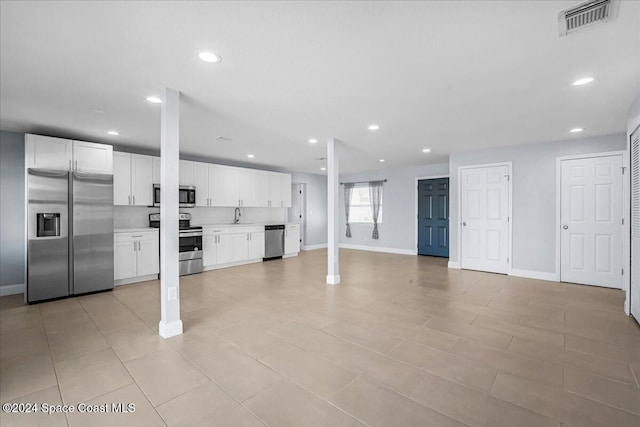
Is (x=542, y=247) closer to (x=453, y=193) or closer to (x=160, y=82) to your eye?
(x=453, y=193)

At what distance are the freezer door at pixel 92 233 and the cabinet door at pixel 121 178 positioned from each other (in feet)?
1.23

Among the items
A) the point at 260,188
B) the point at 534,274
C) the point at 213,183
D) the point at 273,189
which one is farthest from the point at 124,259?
the point at 534,274

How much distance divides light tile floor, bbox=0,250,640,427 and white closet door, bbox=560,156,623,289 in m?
0.51

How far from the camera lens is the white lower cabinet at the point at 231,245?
597 cm

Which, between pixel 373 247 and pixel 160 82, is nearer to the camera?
pixel 160 82

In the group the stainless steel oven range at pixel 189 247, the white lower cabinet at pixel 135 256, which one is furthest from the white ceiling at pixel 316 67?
the stainless steel oven range at pixel 189 247

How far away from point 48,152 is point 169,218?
2.87 m

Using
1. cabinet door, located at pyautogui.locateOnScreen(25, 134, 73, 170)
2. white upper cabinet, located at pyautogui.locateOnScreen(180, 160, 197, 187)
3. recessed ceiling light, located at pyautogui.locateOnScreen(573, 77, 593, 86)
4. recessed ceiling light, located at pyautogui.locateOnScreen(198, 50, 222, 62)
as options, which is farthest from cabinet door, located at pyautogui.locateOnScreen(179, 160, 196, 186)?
→ recessed ceiling light, located at pyautogui.locateOnScreen(573, 77, 593, 86)

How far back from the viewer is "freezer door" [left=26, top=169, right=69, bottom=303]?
3.93m

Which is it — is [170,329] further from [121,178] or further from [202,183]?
[202,183]

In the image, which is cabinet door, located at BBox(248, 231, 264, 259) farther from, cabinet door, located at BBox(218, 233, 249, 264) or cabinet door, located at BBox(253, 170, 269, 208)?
cabinet door, located at BBox(253, 170, 269, 208)

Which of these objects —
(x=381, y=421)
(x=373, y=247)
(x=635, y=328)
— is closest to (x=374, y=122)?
(x=381, y=421)

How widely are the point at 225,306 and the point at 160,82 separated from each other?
9.02 ft

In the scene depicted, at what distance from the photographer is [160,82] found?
271 cm
